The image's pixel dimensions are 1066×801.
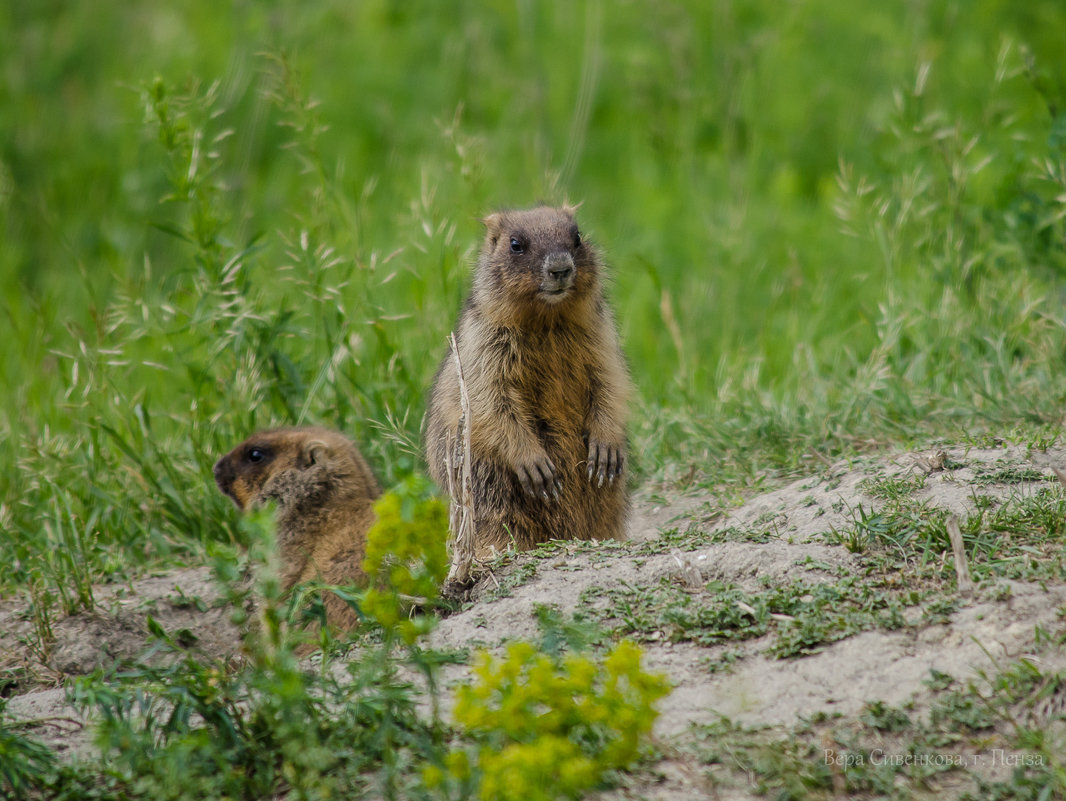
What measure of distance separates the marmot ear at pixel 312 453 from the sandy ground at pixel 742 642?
68cm

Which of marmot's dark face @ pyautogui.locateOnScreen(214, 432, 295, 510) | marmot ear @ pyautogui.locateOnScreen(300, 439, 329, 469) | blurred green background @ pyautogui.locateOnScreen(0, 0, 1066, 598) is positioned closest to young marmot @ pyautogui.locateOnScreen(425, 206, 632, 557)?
blurred green background @ pyautogui.locateOnScreen(0, 0, 1066, 598)

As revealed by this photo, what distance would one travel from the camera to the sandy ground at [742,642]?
2920 millimetres

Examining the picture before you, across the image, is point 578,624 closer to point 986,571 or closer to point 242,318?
point 986,571

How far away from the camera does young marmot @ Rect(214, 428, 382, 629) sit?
207 inches

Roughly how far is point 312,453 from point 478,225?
219 centimetres

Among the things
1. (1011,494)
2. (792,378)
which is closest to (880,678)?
(1011,494)

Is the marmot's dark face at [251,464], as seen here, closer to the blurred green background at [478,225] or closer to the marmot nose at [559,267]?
the blurred green background at [478,225]

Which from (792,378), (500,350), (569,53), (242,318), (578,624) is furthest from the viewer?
(569,53)

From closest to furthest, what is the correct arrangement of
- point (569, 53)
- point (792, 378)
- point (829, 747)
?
point (829, 747)
point (792, 378)
point (569, 53)

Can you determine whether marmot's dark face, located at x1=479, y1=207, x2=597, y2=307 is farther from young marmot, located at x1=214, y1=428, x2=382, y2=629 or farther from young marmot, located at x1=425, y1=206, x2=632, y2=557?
young marmot, located at x1=214, y1=428, x2=382, y2=629

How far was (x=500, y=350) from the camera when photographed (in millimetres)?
4949

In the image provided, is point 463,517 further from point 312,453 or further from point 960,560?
point 312,453

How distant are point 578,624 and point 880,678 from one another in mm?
826

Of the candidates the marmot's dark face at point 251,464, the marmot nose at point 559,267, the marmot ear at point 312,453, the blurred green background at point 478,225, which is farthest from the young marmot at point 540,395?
the marmot's dark face at point 251,464
